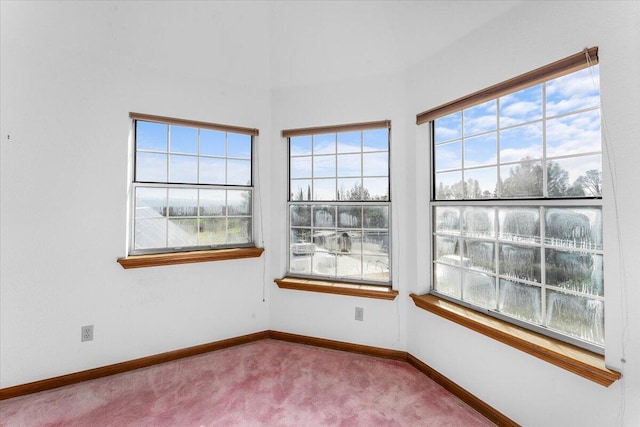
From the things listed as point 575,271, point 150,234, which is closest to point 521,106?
point 575,271

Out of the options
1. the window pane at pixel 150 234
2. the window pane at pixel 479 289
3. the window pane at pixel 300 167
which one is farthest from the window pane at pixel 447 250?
the window pane at pixel 150 234

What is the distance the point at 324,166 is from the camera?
2.89 metres

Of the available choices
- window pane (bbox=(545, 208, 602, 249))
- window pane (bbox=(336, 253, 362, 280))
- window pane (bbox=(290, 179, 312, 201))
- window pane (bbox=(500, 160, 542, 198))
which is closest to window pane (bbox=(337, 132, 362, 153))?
window pane (bbox=(290, 179, 312, 201))

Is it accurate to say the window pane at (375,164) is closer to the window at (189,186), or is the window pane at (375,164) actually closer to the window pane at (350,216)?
the window pane at (350,216)

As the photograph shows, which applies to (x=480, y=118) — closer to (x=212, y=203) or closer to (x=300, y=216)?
(x=300, y=216)

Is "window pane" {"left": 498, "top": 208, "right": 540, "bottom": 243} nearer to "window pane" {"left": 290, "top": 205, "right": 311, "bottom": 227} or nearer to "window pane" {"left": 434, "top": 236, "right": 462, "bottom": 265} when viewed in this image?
"window pane" {"left": 434, "top": 236, "right": 462, "bottom": 265}

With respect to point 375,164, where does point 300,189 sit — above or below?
below

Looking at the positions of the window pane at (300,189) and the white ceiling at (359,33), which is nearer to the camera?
the white ceiling at (359,33)

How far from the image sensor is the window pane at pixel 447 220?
7.20 feet

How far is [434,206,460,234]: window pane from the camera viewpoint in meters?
2.19

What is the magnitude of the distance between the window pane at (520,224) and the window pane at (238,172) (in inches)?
92.4

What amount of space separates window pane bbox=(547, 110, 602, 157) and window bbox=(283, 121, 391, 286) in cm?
127

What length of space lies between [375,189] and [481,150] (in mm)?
972

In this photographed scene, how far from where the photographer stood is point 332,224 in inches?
112
